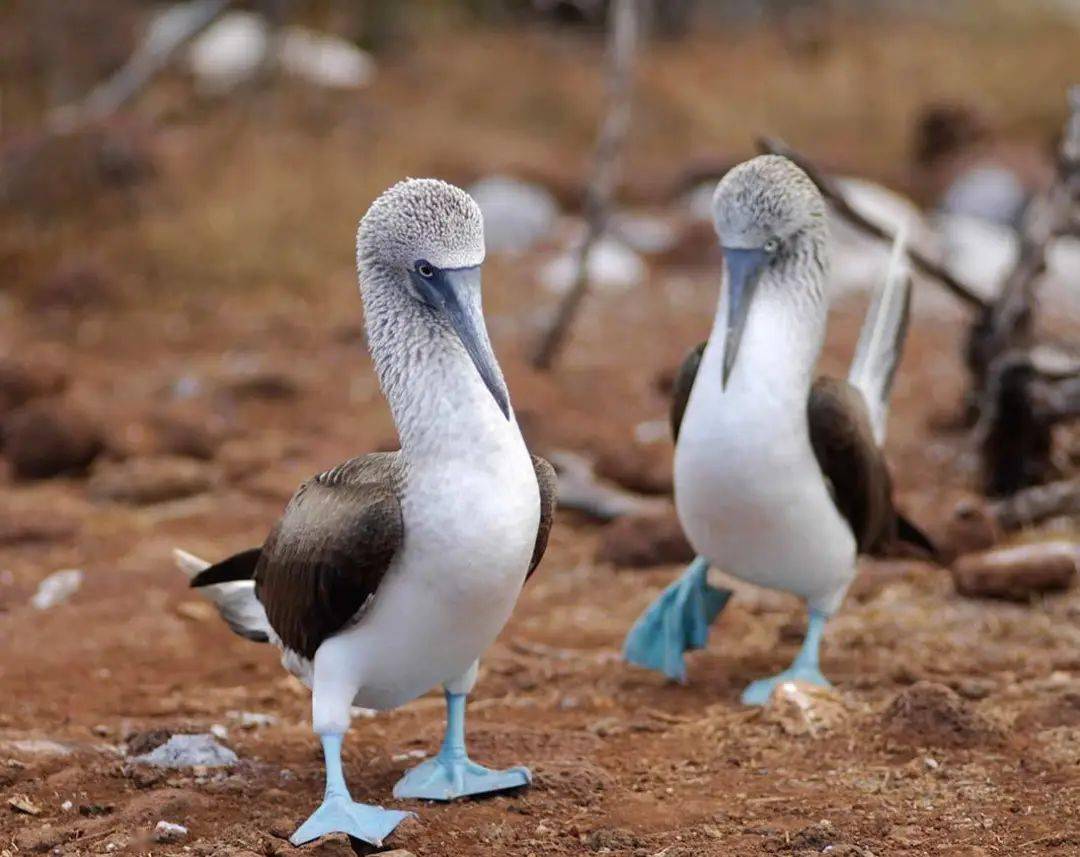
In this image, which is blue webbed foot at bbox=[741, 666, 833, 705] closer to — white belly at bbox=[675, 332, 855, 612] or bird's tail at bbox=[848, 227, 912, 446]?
white belly at bbox=[675, 332, 855, 612]

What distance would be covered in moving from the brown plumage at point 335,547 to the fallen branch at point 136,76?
766 cm

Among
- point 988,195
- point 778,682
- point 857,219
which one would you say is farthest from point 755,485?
point 988,195

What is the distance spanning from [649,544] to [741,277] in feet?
5.99

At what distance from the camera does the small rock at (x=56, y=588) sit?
589 centimetres

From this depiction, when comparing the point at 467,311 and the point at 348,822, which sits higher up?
the point at 467,311

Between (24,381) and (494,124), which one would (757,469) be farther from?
(494,124)

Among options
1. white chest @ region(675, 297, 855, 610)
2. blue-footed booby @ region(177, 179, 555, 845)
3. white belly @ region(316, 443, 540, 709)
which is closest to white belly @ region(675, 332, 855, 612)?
white chest @ region(675, 297, 855, 610)

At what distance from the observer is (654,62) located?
58.8 ft

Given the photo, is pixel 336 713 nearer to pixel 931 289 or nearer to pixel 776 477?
pixel 776 477

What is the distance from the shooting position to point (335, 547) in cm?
360

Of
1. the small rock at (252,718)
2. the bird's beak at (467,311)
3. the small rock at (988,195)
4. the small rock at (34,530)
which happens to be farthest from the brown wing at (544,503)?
the small rock at (988,195)

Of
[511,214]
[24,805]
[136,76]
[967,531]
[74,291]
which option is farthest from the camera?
[511,214]

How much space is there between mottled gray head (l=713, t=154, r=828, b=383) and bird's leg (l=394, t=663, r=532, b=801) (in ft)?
4.27

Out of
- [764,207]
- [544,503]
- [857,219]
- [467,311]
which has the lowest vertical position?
[544,503]
